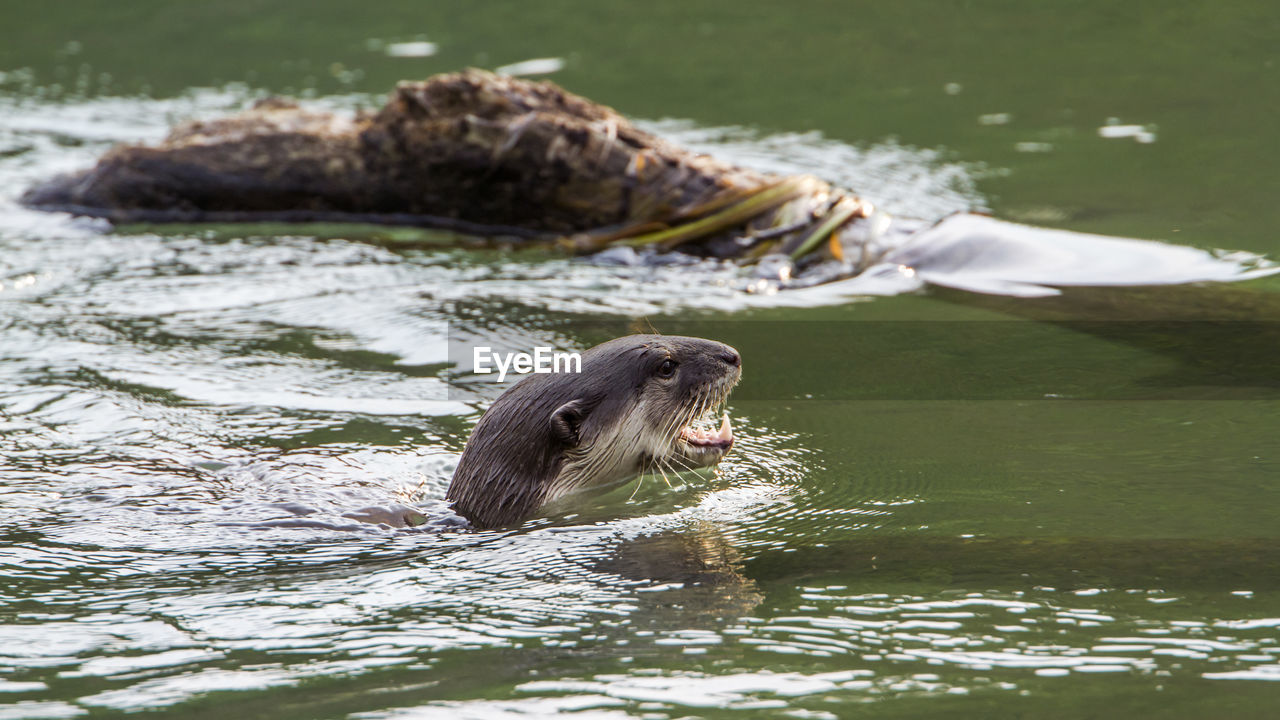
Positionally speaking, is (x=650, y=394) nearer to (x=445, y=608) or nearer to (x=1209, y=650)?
(x=445, y=608)

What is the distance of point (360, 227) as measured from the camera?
21.5 feet

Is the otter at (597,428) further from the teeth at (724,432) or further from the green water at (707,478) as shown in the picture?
the green water at (707,478)

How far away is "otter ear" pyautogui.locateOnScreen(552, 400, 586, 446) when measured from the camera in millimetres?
3387

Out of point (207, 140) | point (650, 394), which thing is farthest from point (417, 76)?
point (650, 394)

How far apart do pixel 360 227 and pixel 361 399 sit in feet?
7.90

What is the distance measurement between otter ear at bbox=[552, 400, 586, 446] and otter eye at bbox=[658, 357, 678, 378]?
249 millimetres

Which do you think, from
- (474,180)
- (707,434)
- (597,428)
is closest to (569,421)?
(597,428)

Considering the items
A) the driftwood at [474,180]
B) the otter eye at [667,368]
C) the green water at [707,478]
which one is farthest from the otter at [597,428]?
the driftwood at [474,180]

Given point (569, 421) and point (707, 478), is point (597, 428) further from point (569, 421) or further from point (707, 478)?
point (707, 478)

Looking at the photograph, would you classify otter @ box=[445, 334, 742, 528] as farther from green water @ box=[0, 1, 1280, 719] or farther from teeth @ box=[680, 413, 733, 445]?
green water @ box=[0, 1, 1280, 719]

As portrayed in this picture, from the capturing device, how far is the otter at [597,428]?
3420 mm

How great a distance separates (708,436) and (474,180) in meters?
3.21

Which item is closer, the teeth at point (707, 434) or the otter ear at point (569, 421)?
the otter ear at point (569, 421)

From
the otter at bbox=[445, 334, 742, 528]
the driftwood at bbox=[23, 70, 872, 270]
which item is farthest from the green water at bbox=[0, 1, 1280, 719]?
the driftwood at bbox=[23, 70, 872, 270]
